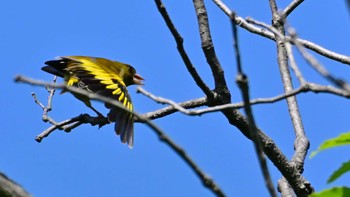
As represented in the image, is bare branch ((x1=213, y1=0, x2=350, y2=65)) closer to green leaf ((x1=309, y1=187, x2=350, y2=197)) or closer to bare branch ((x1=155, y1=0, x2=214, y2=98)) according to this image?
bare branch ((x1=155, y1=0, x2=214, y2=98))

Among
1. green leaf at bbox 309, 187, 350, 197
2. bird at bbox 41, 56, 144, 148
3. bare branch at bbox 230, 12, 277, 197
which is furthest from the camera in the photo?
bird at bbox 41, 56, 144, 148

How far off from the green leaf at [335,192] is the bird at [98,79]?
9.34ft

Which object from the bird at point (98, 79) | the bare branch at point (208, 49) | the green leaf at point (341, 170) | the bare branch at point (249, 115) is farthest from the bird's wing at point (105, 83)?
the bare branch at point (249, 115)

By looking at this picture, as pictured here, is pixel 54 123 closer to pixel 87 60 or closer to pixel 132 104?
pixel 132 104

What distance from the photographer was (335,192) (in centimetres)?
143

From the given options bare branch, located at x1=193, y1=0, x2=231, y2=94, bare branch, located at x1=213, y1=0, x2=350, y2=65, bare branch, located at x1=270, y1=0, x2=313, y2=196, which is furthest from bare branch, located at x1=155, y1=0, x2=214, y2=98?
bare branch, located at x1=270, y1=0, x2=313, y2=196

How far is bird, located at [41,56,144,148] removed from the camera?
4332 mm

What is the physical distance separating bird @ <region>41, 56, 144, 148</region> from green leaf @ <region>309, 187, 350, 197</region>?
2848 mm

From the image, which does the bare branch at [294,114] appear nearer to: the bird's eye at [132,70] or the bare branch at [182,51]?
the bare branch at [182,51]

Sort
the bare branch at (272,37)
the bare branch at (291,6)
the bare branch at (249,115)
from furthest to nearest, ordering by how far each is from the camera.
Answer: the bare branch at (291,6) < the bare branch at (272,37) < the bare branch at (249,115)

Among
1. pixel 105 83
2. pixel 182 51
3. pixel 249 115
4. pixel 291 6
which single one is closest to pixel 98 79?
pixel 105 83

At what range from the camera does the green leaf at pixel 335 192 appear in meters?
1.40

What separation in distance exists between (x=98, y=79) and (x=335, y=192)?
418 cm

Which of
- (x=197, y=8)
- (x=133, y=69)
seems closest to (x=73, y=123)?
(x=197, y=8)
